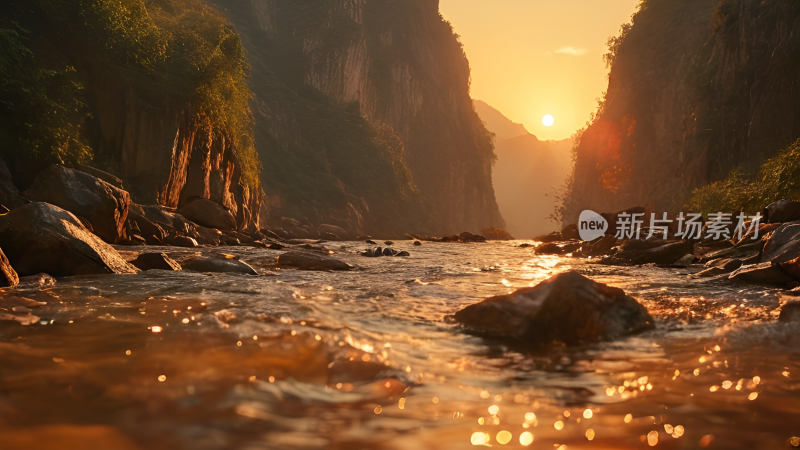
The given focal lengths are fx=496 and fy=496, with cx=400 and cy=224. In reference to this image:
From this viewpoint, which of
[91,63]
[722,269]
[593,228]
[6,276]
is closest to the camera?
[6,276]

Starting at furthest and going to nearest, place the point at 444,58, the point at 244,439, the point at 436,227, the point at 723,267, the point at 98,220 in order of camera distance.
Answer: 1. the point at 444,58
2. the point at 436,227
3. the point at 98,220
4. the point at 723,267
5. the point at 244,439

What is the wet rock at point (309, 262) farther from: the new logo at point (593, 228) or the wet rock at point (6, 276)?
the new logo at point (593, 228)

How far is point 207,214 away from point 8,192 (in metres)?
8.80

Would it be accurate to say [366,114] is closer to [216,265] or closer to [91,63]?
[91,63]

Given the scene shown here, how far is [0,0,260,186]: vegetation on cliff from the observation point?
11695mm

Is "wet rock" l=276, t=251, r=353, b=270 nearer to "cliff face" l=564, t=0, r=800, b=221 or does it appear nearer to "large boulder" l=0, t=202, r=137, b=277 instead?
"large boulder" l=0, t=202, r=137, b=277

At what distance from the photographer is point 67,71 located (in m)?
13.0

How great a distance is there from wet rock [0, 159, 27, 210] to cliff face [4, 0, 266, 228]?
607 millimetres

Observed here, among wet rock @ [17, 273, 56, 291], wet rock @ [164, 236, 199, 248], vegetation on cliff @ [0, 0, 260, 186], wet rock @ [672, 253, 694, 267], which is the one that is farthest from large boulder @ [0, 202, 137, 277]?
wet rock @ [672, 253, 694, 267]

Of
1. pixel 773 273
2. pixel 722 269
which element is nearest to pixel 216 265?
pixel 773 273

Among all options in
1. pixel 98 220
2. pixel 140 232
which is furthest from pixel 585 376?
pixel 140 232

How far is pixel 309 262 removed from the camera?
8.25 meters

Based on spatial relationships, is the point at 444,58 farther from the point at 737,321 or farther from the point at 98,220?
the point at 737,321

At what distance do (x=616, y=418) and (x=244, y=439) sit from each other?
1.29 m
